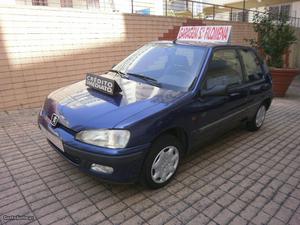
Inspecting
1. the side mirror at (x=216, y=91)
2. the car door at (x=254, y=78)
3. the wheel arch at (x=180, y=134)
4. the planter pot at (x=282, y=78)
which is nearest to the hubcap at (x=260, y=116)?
the car door at (x=254, y=78)

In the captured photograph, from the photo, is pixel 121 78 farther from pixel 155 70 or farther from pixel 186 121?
pixel 186 121

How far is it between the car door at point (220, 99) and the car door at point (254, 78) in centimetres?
19

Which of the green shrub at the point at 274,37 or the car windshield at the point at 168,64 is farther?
the green shrub at the point at 274,37

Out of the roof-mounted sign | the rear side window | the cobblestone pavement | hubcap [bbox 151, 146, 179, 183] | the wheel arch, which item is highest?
the roof-mounted sign

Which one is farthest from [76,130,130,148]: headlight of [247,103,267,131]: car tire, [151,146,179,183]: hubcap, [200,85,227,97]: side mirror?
[247,103,267,131]: car tire

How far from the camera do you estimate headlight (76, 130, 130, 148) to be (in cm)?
236

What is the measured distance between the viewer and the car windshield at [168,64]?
312 cm

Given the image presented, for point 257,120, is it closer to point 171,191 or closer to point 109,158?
point 171,191

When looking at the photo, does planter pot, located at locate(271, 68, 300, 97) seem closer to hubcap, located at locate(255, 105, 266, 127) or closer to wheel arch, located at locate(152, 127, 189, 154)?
hubcap, located at locate(255, 105, 266, 127)

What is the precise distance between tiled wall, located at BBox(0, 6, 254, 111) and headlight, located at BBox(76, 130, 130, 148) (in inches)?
142

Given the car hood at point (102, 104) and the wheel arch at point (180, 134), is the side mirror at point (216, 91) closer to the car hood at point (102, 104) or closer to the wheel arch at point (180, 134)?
the car hood at point (102, 104)

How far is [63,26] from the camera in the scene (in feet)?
18.4

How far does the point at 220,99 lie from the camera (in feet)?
11.0

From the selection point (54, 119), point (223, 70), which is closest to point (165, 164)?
point (54, 119)
